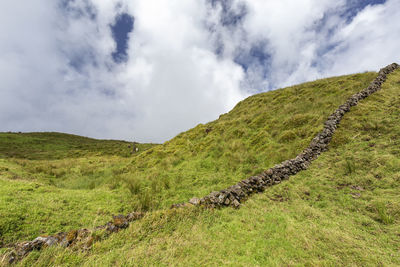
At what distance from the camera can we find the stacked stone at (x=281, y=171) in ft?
19.1

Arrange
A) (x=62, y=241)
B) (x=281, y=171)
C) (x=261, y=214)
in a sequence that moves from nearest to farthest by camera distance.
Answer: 1. (x=62, y=241)
2. (x=261, y=214)
3. (x=281, y=171)

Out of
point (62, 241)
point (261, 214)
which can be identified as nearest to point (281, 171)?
point (261, 214)

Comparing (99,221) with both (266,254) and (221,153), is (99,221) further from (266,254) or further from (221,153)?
(221,153)

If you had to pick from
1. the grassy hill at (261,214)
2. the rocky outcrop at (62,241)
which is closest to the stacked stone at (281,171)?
the grassy hill at (261,214)

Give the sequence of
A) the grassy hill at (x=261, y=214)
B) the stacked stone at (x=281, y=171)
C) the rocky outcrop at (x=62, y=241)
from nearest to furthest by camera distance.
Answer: the rocky outcrop at (x=62, y=241) < the grassy hill at (x=261, y=214) < the stacked stone at (x=281, y=171)

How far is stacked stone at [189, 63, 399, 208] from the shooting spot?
5816 mm

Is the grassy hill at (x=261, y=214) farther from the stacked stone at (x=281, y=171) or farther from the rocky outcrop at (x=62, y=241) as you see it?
the stacked stone at (x=281, y=171)

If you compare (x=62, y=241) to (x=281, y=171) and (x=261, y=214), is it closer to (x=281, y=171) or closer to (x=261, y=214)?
(x=261, y=214)

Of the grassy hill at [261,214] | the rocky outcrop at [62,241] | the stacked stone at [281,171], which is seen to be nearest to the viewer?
the rocky outcrop at [62,241]

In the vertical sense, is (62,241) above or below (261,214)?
above

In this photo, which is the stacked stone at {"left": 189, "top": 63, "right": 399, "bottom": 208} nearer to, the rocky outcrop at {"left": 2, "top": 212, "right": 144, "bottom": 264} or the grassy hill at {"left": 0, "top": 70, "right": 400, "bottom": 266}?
the grassy hill at {"left": 0, "top": 70, "right": 400, "bottom": 266}

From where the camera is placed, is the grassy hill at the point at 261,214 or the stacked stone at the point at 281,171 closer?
the grassy hill at the point at 261,214

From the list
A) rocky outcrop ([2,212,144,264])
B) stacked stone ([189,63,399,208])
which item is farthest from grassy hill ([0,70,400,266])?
stacked stone ([189,63,399,208])

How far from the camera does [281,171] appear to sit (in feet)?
26.2
